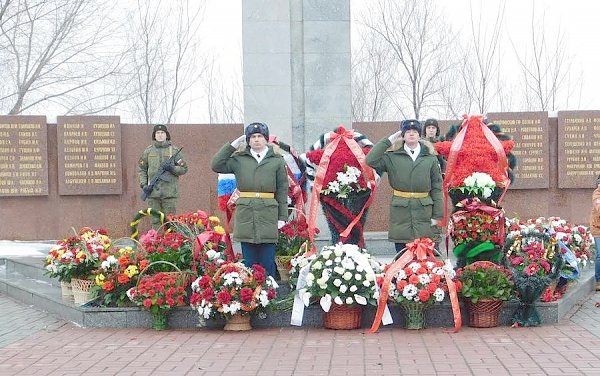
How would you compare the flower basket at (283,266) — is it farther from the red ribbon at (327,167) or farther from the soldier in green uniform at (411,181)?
the soldier in green uniform at (411,181)

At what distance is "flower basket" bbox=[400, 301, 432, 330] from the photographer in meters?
7.37

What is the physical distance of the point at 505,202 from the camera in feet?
47.6

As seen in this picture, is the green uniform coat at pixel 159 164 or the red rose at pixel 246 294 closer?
the red rose at pixel 246 294

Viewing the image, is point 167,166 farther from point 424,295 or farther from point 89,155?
point 424,295

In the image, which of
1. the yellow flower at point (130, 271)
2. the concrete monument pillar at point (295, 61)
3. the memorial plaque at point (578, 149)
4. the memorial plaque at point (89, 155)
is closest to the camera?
the yellow flower at point (130, 271)

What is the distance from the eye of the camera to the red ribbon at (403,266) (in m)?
7.36

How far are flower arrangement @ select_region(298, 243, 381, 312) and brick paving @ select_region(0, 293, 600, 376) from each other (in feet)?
1.06

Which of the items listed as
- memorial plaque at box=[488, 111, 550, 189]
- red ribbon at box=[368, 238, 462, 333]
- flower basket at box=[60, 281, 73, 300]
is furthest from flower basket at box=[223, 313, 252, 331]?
memorial plaque at box=[488, 111, 550, 189]

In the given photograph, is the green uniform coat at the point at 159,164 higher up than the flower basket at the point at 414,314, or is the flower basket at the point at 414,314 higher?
the green uniform coat at the point at 159,164

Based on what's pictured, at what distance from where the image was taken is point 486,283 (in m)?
7.39

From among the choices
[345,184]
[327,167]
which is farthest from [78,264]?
[345,184]

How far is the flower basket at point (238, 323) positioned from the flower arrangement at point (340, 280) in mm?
550

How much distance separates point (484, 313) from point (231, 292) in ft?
7.44

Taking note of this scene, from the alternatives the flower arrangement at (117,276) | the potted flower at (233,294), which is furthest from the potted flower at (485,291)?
the flower arrangement at (117,276)
